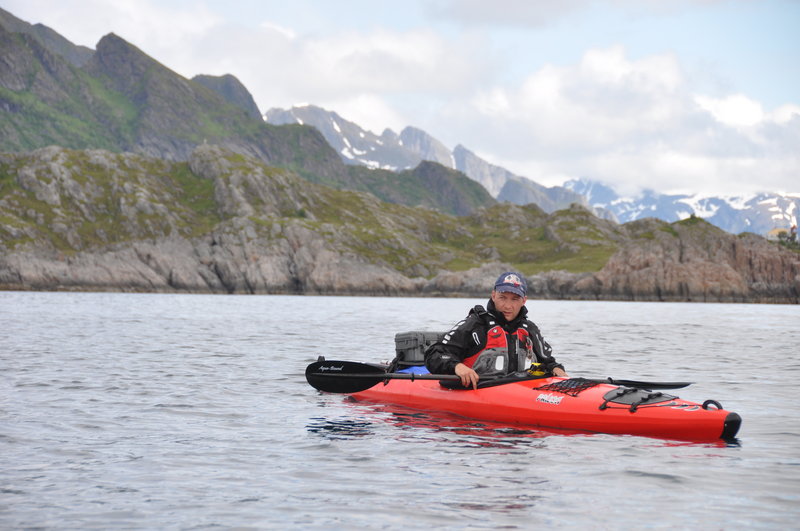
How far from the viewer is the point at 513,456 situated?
12664 mm

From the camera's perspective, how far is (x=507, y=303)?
50.3 feet

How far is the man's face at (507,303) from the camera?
1527 cm

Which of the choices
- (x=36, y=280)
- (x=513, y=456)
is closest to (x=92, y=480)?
(x=513, y=456)

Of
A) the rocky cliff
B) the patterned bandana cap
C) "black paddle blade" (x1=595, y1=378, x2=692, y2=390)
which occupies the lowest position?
"black paddle blade" (x1=595, y1=378, x2=692, y2=390)

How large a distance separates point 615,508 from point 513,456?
3.27 m

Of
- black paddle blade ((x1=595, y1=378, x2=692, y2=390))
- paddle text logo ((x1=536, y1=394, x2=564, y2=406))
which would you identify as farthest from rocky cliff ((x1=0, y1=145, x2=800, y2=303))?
paddle text logo ((x1=536, y1=394, x2=564, y2=406))

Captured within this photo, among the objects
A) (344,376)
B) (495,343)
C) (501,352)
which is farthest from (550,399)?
(344,376)

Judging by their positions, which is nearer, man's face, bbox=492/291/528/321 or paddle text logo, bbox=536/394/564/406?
paddle text logo, bbox=536/394/564/406

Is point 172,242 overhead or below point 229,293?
overhead

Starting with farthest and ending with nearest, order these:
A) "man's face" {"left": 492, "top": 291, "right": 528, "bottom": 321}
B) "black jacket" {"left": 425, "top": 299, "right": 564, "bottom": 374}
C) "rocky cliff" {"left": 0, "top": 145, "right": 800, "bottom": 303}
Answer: "rocky cliff" {"left": 0, "top": 145, "right": 800, "bottom": 303} → "black jacket" {"left": 425, "top": 299, "right": 564, "bottom": 374} → "man's face" {"left": 492, "top": 291, "right": 528, "bottom": 321}

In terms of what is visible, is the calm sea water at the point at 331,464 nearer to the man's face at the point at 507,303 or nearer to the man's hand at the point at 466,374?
the man's hand at the point at 466,374

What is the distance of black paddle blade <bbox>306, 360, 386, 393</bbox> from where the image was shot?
62.3ft

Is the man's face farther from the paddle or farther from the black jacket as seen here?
the paddle

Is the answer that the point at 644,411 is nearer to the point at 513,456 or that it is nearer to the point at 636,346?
the point at 513,456
